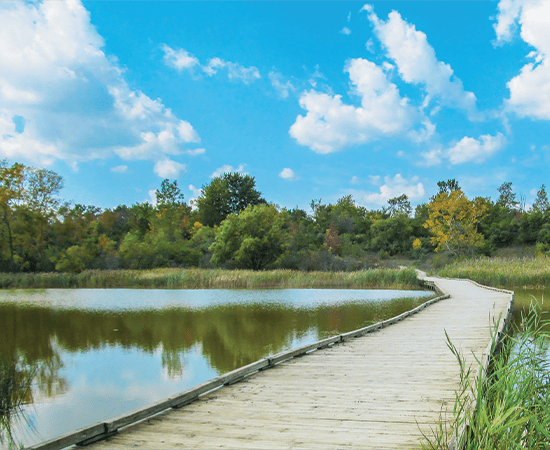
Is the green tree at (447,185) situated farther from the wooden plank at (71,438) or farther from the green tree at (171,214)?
the wooden plank at (71,438)

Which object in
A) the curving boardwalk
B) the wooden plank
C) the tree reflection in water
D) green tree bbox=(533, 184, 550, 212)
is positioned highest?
green tree bbox=(533, 184, 550, 212)

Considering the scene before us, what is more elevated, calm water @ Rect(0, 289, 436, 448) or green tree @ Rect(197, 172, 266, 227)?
green tree @ Rect(197, 172, 266, 227)

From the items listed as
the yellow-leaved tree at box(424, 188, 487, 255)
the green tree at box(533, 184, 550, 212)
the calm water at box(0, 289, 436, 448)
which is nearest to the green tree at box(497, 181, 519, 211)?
the green tree at box(533, 184, 550, 212)

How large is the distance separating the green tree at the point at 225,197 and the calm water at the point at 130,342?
31502mm

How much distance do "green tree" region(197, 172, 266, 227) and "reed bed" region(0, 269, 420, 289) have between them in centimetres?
2308

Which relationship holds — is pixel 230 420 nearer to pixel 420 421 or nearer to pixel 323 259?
pixel 420 421

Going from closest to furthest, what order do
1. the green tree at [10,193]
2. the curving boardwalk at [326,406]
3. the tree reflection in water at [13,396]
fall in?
the curving boardwalk at [326,406] → the tree reflection in water at [13,396] → the green tree at [10,193]

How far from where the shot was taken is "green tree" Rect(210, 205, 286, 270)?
29.9 meters

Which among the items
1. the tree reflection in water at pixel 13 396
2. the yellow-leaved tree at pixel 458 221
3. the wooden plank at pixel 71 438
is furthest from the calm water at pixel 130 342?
the yellow-leaved tree at pixel 458 221

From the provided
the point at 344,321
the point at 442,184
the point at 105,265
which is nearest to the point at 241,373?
the point at 344,321

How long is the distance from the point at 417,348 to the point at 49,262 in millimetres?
30746

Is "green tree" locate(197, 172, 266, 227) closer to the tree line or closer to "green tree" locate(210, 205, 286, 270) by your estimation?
the tree line

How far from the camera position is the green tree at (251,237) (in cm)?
2988

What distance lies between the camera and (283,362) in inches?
207
